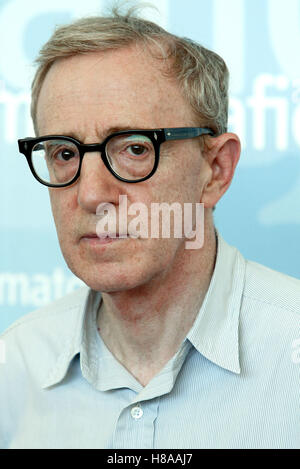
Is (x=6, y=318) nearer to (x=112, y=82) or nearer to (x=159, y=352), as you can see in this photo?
(x=159, y=352)

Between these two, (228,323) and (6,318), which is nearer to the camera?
(228,323)

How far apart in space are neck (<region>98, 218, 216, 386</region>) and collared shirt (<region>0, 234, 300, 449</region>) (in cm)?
3

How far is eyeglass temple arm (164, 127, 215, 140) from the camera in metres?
1.47

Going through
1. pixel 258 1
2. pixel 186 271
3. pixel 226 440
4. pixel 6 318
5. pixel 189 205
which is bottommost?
pixel 6 318

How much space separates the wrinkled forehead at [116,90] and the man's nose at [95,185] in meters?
0.10

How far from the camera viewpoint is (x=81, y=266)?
58.5 inches

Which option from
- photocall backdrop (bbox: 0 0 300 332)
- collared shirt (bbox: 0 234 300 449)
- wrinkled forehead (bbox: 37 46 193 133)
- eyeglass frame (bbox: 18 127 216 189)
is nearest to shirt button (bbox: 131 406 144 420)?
collared shirt (bbox: 0 234 300 449)

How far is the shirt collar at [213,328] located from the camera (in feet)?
4.89

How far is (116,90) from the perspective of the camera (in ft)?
4.71

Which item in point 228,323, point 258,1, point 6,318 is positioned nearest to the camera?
point 228,323

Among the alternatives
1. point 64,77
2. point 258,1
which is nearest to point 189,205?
point 64,77

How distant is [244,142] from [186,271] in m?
1.03

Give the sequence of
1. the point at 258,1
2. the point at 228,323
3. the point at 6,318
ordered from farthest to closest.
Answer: the point at 6,318, the point at 258,1, the point at 228,323

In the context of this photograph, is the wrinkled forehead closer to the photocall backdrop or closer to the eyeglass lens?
the eyeglass lens
